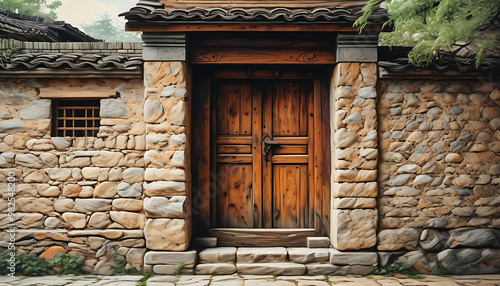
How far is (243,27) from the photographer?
4.78 m

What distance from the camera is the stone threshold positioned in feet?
15.8

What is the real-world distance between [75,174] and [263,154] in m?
2.43

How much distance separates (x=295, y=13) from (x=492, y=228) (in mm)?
3608

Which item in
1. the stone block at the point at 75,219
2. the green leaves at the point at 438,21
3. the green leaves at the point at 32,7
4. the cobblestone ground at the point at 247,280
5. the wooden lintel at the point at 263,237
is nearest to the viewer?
the green leaves at the point at 438,21

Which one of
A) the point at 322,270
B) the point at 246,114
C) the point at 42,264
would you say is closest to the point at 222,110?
the point at 246,114

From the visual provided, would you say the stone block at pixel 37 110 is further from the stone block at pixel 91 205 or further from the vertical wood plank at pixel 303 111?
the vertical wood plank at pixel 303 111

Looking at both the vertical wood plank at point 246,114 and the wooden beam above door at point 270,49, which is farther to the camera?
the vertical wood plank at point 246,114

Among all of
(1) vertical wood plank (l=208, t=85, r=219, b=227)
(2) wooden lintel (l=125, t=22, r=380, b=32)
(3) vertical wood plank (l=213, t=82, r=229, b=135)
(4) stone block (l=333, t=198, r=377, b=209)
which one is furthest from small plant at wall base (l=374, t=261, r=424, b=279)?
(2) wooden lintel (l=125, t=22, r=380, b=32)

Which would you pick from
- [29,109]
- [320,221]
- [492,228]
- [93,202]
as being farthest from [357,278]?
[29,109]

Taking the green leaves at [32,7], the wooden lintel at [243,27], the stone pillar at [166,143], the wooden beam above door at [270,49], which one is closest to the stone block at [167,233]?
the stone pillar at [166,143]

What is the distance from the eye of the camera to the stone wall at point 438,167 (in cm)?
492

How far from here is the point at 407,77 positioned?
495 centimetres

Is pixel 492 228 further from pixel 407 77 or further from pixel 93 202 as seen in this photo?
pixel 93 202

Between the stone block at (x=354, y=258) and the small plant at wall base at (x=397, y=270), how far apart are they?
0.39ft
